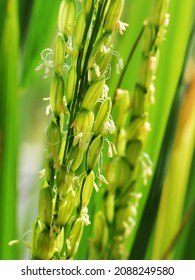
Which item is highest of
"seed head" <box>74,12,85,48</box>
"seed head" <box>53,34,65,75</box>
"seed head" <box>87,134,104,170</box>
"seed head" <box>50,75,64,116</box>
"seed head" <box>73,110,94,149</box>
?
"seed head" <box>74,12,85,48</box>

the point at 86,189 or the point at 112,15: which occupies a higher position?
the point at 112,15

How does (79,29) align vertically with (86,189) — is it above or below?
above

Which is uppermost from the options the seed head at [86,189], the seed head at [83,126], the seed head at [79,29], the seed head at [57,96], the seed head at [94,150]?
the seed head at [79,29]

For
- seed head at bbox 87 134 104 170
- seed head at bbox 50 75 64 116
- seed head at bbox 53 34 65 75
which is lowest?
seed head at bbox 87 134 104 170

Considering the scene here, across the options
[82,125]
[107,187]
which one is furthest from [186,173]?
[82,125]

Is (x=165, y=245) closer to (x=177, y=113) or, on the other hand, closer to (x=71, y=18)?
(x=177, y=113)

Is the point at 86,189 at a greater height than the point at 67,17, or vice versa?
the point at 67,17

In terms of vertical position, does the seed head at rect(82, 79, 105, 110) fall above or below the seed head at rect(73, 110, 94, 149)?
above

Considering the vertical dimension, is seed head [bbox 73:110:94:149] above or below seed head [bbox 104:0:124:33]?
below
